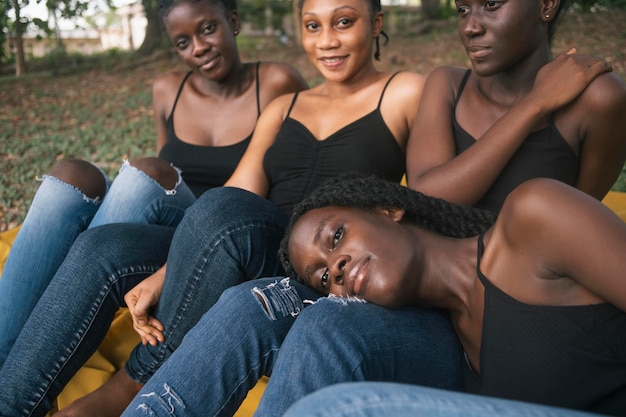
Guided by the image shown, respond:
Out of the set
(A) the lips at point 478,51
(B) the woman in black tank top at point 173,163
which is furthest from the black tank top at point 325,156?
(A) the lips at point 478,51

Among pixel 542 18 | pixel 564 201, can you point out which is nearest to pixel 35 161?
pixel 542 18

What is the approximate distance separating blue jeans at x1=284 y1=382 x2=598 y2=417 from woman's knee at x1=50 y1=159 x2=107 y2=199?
1.86 m

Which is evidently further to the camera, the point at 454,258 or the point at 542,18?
the point at 542,18

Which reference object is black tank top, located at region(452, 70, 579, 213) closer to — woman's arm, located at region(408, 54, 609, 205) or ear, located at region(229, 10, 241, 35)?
woman's arm, located at region(408, 54, 609, 205)

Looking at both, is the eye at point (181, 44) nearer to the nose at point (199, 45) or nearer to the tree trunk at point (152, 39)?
the nose at point (199, 45)

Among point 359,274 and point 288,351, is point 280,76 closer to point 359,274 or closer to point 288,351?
point 359,274

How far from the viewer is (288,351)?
5.75ft

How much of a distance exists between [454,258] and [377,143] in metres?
0.88

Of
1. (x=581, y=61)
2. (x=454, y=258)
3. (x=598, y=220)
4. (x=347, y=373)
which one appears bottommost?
(x=347, y=373)

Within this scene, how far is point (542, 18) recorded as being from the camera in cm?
223

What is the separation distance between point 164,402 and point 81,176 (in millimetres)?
1308

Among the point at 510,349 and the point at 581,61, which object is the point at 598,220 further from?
the point at 581,61

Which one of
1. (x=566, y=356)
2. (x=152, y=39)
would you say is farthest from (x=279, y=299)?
(x=152, y=39)

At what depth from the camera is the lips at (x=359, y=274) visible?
1891 mm
